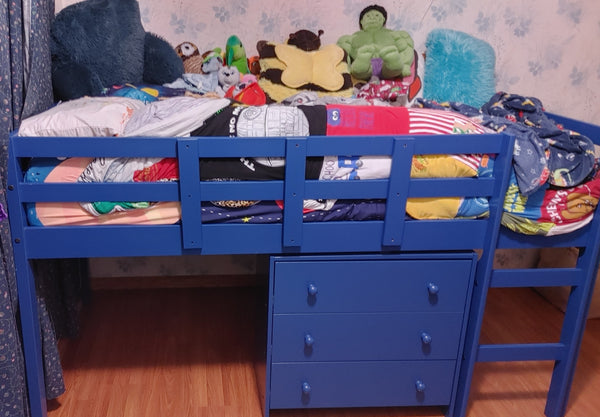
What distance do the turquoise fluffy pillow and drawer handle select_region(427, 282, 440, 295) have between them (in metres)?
0.95

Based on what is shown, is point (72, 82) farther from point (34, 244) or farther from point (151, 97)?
point (34, 244)

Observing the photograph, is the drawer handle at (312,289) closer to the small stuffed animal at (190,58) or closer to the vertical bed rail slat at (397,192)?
the vertical bed rail slat at (397,192)

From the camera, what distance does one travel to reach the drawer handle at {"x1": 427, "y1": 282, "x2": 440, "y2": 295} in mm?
1675

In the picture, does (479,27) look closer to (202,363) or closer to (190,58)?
(190,58)

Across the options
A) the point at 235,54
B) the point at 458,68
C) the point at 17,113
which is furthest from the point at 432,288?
the point at 17,113

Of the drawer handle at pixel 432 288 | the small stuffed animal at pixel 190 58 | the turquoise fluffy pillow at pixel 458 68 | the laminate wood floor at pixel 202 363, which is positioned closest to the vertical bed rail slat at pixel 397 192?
the drawer handle at pixel 432 288

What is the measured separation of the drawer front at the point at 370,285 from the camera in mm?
1648

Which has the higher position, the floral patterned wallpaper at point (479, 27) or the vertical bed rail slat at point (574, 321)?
the floral patterned wallpaper at point (479, 27)

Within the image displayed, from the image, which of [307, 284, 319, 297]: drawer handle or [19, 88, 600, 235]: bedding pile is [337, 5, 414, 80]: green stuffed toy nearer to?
[19, 88, 600, 235]: bedding pile

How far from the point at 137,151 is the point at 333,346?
0.85 meters

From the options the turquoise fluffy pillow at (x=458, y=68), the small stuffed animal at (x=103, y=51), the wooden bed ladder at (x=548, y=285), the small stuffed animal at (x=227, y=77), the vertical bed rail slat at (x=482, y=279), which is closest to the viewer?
the vertical bed rail slat at (x=482, y=279)

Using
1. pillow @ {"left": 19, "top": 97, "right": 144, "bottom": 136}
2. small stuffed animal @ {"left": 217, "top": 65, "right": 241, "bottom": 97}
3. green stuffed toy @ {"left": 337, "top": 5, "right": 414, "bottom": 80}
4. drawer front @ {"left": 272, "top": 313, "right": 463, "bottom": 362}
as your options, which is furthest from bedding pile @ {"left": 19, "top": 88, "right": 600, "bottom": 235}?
green stuffed toy @ {"left": 337, "top": 5, "right": 414, "bottom": 80}

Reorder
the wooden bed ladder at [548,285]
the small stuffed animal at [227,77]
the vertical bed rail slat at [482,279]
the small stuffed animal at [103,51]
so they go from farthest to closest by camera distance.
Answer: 1. the small stuffed animal at [227,77]
2. the small stuffed animal at [103,51]
3. the wooden bed ladder at [548,285]
4. the vertical bed rail slat at [482,279]

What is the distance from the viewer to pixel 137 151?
4.79ft
